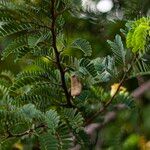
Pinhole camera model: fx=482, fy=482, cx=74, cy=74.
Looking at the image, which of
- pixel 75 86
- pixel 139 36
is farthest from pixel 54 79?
pixel 139 36

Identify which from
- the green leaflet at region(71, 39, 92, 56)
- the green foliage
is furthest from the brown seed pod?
the green leaflet at region(71, 39, 92, 56)

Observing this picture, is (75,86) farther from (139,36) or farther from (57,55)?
(139,36)

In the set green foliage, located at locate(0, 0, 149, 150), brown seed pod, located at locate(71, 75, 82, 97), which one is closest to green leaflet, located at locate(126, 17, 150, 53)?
green foliage, located at locate(0, 0, 149, 150)

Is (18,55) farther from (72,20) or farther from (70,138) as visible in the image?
(72,20)

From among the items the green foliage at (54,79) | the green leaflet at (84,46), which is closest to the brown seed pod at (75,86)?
the green foliage at (54,79)

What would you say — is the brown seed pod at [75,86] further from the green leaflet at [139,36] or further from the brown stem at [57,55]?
the green leaflet at [139,36]

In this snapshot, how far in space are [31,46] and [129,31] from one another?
10.1 inches

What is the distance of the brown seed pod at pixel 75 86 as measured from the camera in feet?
4.40

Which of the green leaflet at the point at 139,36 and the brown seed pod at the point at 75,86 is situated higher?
the green leaflet at the point at 139,36

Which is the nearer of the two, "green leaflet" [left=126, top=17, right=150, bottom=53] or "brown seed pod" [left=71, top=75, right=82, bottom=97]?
"green leaflet" [left=126, top=17, right=150, bottom=53]

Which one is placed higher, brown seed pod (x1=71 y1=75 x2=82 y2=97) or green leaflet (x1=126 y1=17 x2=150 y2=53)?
green leaflet (x1=126 y1=17 x2=150 y2=53)

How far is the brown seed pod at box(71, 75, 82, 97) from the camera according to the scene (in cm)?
134

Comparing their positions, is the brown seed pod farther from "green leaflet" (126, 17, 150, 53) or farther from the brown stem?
"green leaflet" (126, 17, 150, 53)

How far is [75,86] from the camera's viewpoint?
135 cm
